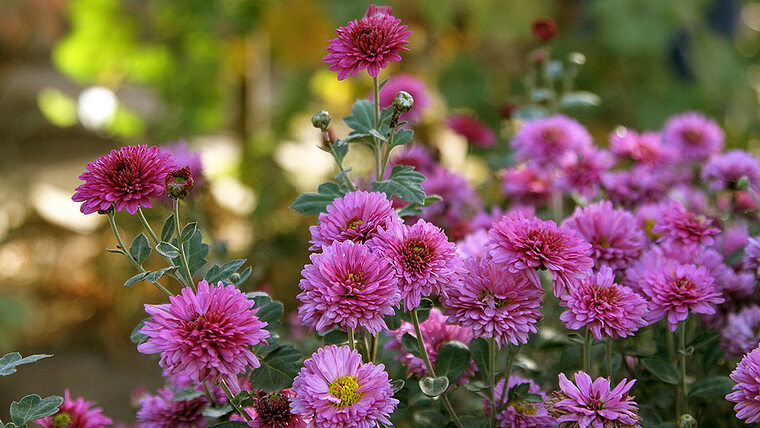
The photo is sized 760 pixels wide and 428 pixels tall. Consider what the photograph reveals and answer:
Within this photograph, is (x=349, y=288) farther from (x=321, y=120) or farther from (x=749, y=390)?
(x=749, y=390)

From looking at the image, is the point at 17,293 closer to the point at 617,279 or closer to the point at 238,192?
the point at 238,192

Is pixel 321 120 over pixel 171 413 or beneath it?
over

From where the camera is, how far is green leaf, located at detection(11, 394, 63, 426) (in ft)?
1.46

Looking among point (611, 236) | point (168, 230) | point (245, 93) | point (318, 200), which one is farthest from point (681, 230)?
point (245, 93)

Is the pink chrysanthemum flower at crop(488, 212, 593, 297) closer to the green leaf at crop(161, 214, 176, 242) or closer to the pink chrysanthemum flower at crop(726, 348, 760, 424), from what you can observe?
the pink chrysanthemum flower at crop(726, 348, 760, 424)

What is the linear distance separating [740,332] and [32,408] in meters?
0.52

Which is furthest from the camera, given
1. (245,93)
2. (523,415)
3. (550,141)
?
(245,93)

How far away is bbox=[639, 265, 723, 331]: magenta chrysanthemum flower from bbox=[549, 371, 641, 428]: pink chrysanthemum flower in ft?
0.26

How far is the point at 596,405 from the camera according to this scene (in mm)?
422

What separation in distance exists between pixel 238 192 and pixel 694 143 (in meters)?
1.76

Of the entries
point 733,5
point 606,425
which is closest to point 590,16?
point 733,5

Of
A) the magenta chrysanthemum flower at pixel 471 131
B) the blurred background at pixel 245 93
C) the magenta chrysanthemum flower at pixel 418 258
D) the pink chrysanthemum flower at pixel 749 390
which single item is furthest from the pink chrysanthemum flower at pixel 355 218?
the blurred background at pixel 245 93

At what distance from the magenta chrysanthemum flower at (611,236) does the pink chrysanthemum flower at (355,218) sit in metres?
0.15

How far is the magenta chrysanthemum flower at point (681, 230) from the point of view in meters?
0.53
